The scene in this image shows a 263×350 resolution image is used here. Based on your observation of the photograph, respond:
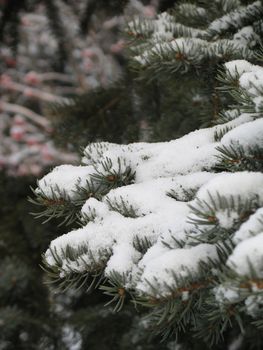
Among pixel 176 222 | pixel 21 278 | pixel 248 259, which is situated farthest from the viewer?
pixel 21 278

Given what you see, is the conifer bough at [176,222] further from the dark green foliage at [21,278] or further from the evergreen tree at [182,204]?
the dark green foliage at [21,278]

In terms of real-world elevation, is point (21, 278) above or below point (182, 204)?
below

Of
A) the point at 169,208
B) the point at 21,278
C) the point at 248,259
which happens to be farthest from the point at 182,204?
the point at 21,278

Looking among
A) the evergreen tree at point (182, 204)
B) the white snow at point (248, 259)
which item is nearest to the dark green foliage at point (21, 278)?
the evergreen tree at point (182, 204)

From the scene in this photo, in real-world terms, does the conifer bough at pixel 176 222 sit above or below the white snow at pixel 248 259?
below

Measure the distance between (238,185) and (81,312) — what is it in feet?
4.25

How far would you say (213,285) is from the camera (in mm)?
589

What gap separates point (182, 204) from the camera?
0.74m

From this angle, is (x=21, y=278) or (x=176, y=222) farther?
(x=21, y=278)

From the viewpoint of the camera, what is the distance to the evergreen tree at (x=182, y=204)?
1.88 feet

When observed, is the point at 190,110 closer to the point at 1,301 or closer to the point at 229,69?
the point at 229,69

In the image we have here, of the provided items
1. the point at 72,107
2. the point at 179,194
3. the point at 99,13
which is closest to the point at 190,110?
the point at 72,107

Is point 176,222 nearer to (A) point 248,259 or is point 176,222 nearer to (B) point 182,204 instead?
(B) point 182,204

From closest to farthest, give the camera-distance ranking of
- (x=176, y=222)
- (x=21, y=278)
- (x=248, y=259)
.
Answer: (x=248, y=259) < (x=176, y=222) < (x=21, y=278)
